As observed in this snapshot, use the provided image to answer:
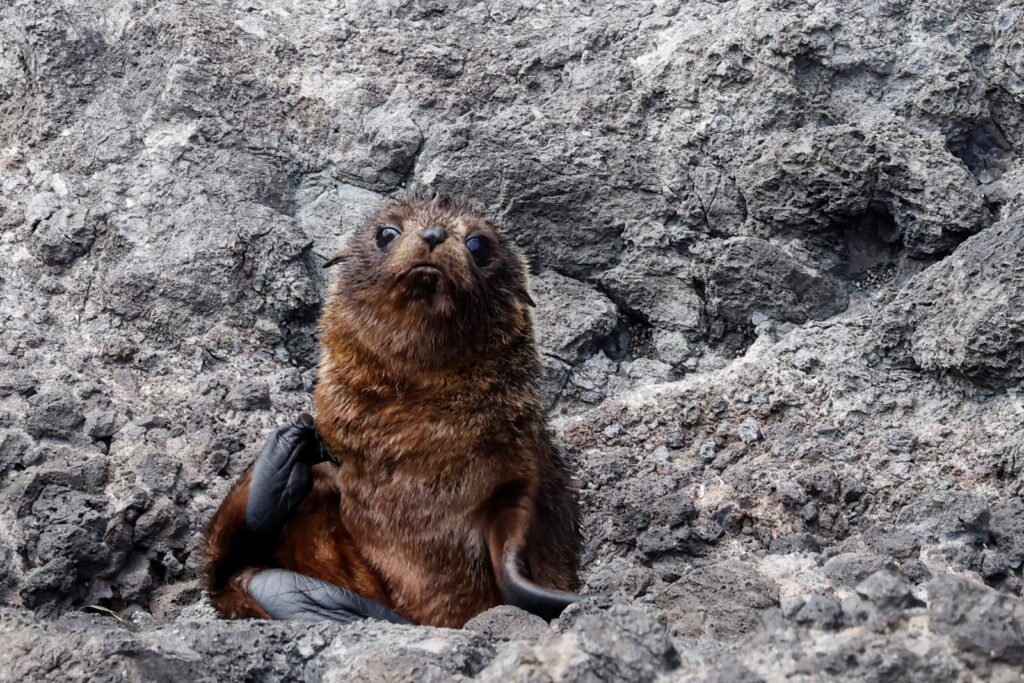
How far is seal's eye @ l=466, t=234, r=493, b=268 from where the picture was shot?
488cm

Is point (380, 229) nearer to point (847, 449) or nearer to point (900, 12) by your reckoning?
point (847, 449)

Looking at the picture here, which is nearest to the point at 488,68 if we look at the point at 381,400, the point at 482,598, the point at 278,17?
the point at 278,17

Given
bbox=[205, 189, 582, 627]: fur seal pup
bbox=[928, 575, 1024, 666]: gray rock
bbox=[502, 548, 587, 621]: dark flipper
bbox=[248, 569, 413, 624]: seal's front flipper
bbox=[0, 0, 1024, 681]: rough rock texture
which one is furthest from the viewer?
bbox=[0, 0, 1024, 681]: rough rock texture

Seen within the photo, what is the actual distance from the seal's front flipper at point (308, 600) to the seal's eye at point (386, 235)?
3.86ft

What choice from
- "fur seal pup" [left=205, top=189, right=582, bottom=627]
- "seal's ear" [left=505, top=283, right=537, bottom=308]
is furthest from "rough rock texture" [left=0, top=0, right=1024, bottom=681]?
"seal's ear" [left=505, top=283, right=537, bottom=308]

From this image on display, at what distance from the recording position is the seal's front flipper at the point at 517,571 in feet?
13.0

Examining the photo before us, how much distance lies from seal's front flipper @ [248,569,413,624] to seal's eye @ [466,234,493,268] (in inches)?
47.1

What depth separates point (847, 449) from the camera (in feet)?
15.7

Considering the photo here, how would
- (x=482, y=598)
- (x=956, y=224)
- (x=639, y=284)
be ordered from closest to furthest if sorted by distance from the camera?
(x=482, y=598) < (x=956, y=224) < (x=639, y=284)

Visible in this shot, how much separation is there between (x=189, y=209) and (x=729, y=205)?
211cm

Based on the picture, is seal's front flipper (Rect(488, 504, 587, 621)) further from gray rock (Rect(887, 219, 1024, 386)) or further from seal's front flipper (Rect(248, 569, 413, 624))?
gray rock (Rect(887, 219, 1024, 386))

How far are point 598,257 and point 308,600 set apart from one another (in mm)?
2032

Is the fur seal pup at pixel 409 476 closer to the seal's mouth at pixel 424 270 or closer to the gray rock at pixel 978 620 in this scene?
the seal's mouth at pixel 424 270

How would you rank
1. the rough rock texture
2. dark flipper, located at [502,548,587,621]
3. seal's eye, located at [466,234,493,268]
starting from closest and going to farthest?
dark flipper, located at [502,548,587,621] < the rough rock texture < seal's eye, located at [466,234,493,268]
